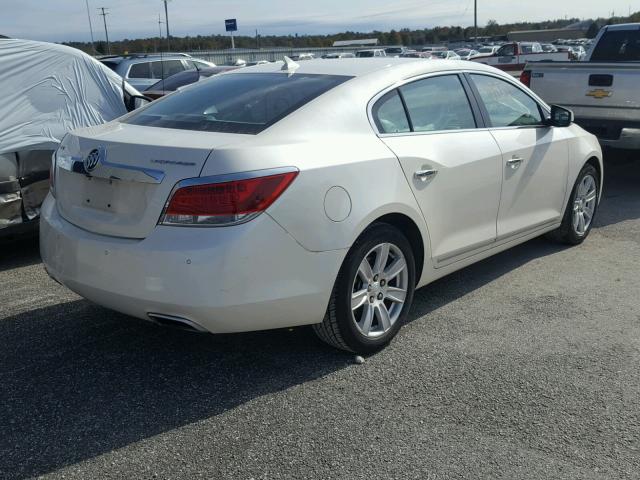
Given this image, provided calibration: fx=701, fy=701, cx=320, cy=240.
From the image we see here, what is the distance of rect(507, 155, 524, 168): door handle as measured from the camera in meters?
4.79

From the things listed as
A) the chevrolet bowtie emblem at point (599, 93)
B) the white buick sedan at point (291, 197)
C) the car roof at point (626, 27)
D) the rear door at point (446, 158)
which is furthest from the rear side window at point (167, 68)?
the rear door at point (446, 158)

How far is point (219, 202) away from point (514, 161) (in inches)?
97.5

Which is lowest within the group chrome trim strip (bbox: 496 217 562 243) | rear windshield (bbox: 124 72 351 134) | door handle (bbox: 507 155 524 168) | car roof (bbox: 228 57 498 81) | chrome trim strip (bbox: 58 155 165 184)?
chrome trim strip (bbox: 496 217 562 243)

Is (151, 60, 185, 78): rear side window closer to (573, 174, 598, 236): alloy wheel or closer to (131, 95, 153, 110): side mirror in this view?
(131, 95, 153, 110): side mirror

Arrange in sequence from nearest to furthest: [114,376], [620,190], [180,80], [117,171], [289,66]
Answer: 1. [117,171]
2. [114,376]
3. [289,66]
4. [620,190]
5. [180,80]

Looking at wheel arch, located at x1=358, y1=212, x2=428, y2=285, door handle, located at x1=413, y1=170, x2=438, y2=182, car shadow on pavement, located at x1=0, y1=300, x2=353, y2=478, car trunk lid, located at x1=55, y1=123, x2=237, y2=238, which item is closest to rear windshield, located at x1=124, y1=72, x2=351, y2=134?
car trunk lid, located at x1=55, y1=123, x2=237, y2=238

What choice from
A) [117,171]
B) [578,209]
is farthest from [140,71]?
[117,171]

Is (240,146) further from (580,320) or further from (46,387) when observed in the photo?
(580,320)

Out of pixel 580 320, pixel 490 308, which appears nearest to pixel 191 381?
pixel 490 308

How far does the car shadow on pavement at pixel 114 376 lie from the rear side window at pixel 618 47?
28.7 ft

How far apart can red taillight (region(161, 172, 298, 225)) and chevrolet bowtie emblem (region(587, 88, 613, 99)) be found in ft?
20.3

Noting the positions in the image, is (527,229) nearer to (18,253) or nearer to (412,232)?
(412,232)

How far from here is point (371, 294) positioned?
3863 millimetres

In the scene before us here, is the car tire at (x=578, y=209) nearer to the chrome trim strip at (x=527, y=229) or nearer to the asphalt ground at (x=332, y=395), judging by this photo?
the chrome trim strip at (x=527, y=229)
